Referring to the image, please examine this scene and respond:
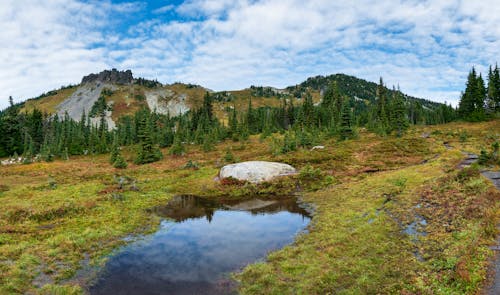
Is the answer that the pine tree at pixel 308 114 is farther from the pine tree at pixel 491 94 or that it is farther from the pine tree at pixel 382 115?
the pine tree at pixel 491 94

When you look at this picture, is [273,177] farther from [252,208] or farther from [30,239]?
[30,239]

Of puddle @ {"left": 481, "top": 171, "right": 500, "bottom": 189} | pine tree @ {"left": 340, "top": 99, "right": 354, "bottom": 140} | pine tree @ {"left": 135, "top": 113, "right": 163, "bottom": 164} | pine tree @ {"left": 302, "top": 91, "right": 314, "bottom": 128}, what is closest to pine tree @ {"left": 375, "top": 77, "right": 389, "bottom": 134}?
pine tree @ {"left": 340, "top": 99, "right": 354, "bottom": 140}

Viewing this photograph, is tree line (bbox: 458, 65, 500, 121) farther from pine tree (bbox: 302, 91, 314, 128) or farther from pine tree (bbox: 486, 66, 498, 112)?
pine tree (bbox: 302, 91, 314, 128)

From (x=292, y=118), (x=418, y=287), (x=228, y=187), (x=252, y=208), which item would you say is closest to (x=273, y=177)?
(x=228, y=187)

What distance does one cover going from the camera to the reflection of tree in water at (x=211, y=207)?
28.1 meters

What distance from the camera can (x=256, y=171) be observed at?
4069 cm

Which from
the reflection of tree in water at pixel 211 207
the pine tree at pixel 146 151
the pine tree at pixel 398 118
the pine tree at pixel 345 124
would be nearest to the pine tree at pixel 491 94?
the pine tree at pixel 398 118

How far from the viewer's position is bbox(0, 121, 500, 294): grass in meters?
13.2

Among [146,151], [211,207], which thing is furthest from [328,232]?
[146,151]

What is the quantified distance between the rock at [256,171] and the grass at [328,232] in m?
2.48

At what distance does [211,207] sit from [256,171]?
11355 mm

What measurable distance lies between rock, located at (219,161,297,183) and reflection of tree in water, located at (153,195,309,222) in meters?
6.50

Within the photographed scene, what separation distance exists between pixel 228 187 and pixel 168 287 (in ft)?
77.5

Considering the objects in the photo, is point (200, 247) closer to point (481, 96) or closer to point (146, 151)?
point (146, 151)
